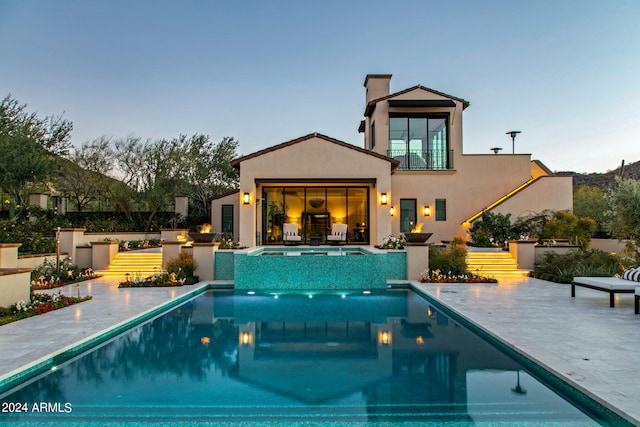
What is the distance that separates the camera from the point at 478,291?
9852mm

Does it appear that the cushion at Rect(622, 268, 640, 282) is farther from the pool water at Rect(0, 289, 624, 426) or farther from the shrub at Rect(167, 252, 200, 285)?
the shrub at Rect(167, 252, 200, 285)

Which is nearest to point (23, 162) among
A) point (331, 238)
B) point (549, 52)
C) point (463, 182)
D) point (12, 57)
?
point (12, 57)

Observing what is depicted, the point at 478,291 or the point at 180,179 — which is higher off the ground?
the point at 180,179

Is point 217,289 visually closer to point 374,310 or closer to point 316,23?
point 374,310

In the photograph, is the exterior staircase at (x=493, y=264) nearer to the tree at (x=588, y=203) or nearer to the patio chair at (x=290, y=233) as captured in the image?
the patio chair at (x=290, y=233)

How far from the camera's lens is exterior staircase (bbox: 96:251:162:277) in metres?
13.2

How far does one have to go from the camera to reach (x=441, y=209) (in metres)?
19.3

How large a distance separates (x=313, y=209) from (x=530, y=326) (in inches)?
520

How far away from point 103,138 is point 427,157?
18812 millimetres

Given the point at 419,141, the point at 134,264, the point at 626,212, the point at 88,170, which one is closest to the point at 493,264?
the point at 626,212

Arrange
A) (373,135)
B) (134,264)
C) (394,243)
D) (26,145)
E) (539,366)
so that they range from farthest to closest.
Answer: (373,135) → (26,145) → (134,264) → (394,243) → (539,366)

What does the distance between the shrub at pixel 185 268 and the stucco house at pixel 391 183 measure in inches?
159

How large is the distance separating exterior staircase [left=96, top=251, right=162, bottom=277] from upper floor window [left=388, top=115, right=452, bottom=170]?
12.8m

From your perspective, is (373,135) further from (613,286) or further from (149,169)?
(613,286)
